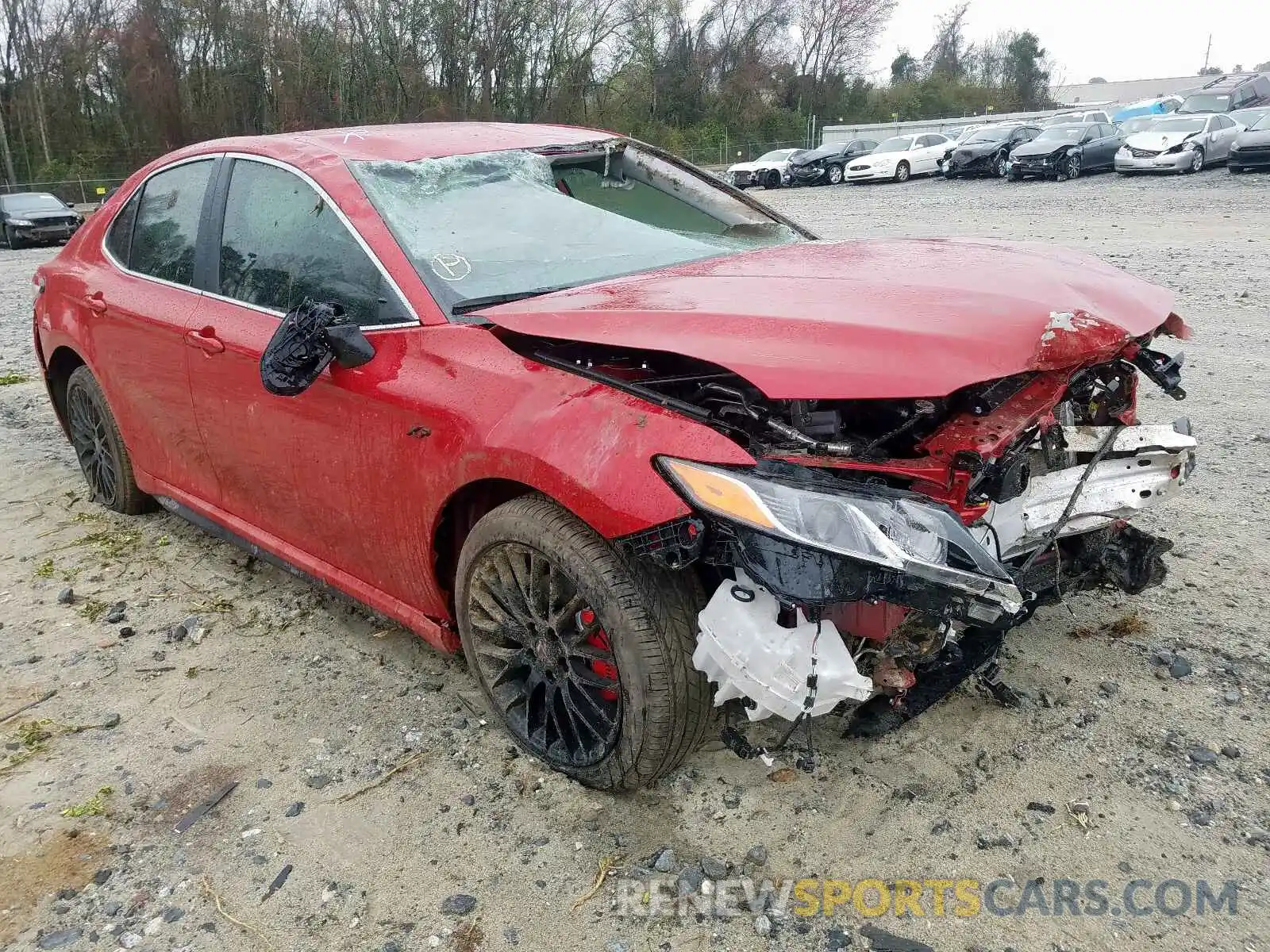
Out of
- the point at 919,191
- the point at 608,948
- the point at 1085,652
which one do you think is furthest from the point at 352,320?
the point at 919,191

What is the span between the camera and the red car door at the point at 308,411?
2.71 meters

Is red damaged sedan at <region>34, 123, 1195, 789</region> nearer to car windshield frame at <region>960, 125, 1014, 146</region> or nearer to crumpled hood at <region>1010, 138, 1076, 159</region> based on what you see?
crumpled hood at <region>1010, 138, 1076, 159</region>

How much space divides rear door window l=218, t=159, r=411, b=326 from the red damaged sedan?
0.01m

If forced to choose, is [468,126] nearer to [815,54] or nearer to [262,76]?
[262,76]

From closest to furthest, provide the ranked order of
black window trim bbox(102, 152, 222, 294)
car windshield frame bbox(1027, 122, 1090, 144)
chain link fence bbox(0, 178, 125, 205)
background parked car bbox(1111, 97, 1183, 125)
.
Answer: black window trim bbox(102, 152, 222, 294) → car windshield frame bbox(1027, 122, 1090, 144) → chain link fence bbox(0, 178, 125, 205) → background parked car bbox(1111, 97, 1183, 125)

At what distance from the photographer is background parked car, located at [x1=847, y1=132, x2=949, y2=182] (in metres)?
28.2

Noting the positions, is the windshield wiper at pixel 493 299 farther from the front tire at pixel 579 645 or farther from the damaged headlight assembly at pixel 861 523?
the damaged headlight assembly at pixel 861 523

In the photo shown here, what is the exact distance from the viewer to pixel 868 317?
7.14 feet

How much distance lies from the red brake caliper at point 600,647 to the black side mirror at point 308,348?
96cm

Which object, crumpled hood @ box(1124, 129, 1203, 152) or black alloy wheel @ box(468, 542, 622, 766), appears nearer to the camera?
black alloy wheel @ box(468, 542, 622, 766)

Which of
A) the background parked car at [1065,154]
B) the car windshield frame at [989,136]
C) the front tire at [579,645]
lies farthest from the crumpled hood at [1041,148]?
the front tire at [579,645]

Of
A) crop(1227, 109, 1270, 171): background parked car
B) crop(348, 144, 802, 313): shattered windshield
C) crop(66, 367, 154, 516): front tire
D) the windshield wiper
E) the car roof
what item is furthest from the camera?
crop(1227, 109, 1270, 171): background parked car

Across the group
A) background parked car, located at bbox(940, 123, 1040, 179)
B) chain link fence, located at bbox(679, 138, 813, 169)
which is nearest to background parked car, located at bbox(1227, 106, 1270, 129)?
background parked car, located at bbox(940, 123, 1040, 179)

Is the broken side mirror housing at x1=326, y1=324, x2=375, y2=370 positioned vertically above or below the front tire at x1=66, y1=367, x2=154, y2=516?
above
